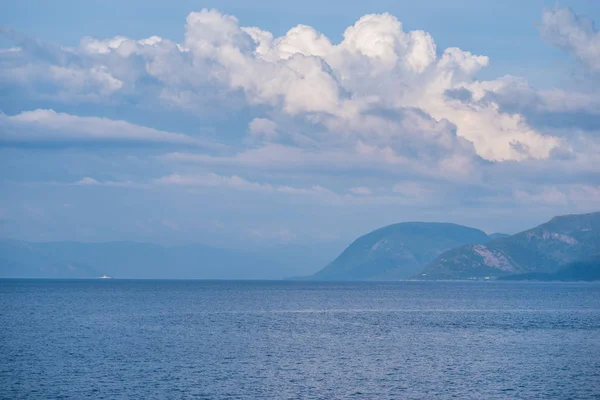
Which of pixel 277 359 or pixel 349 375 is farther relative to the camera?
pixel 277 359

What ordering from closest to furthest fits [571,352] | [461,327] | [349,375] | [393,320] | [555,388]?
1. [555,388]
2. [349,375]
3. [571,352]
4. [461,327]
5. [393,320]

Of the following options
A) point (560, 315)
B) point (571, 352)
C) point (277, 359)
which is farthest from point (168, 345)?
point (560, 315)

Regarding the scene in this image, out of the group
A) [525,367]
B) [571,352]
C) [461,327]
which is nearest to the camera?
[525,367]

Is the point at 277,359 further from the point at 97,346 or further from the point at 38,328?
the point at 38,328

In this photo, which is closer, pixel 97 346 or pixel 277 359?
pixel 277 359

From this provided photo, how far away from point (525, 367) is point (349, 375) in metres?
23.0

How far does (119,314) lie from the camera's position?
552ft

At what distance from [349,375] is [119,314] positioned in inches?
3950

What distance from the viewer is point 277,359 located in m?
92.8

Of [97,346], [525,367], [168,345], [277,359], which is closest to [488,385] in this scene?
[525,367]

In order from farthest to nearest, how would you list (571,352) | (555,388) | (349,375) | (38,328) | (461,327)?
(461,327)
(38,328)
(571,352)
(349,375)
(555,388)

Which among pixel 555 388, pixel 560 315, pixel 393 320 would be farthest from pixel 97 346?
pixel 560 315

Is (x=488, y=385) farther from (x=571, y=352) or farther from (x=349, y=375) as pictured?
(x=571, y=352)

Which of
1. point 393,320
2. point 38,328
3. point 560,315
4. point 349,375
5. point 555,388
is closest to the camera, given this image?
point 555,388
